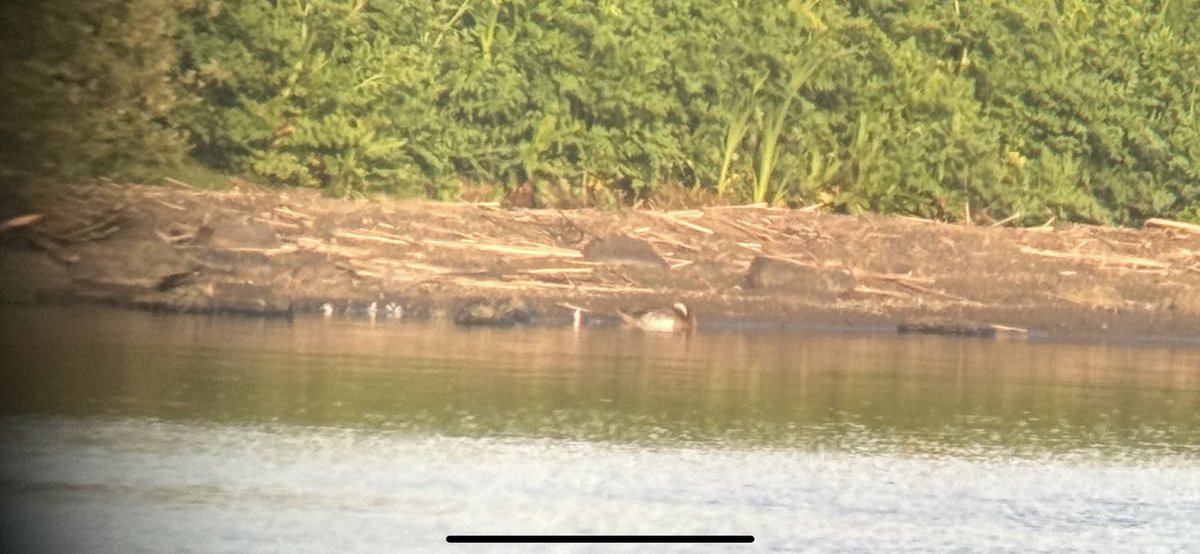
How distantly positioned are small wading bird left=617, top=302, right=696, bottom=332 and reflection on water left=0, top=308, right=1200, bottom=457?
3.81 ft

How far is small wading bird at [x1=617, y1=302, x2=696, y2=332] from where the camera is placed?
90.1 feet

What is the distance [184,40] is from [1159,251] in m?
13.0

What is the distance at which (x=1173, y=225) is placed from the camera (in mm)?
32875

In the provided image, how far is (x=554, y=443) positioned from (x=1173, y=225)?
689 inches

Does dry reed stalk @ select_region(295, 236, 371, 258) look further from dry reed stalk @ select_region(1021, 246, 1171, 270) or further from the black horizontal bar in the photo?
the black horizontal bar

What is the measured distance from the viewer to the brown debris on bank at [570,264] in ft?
87.2

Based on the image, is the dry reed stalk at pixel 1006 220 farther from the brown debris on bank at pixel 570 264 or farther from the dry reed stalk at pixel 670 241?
the dry reed stalk at pixel 670 241

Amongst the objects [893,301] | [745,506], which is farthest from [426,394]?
[893,301]

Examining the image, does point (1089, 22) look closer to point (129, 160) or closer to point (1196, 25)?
point (1196, 25)

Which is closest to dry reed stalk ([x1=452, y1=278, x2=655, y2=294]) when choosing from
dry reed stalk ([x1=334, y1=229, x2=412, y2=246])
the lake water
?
dry reed stalk ([x1=334, y1=229, x2=412, y2=246])

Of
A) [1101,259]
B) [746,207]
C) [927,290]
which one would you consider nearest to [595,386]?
[927,290]

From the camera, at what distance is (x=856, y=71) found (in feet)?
105

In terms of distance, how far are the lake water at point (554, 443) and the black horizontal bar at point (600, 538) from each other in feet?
0.34

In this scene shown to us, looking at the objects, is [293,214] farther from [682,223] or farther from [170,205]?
[682,223]
